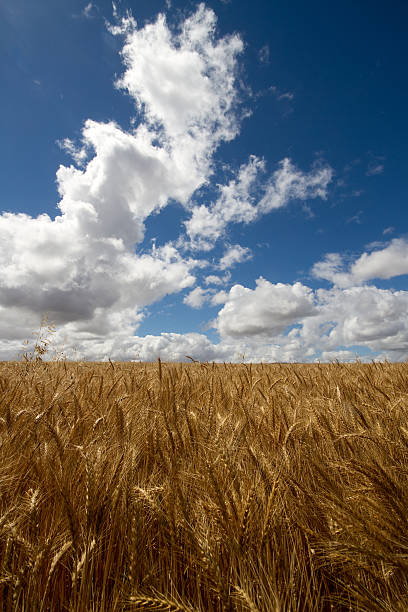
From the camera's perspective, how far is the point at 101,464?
117cm

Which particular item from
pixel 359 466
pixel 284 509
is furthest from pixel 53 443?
pixel 359 466

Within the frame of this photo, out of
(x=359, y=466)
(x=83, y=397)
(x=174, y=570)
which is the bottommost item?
(x=174, y=570)

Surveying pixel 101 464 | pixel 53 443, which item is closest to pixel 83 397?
pixel 53 443

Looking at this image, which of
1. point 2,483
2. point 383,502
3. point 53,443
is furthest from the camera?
point 53,443

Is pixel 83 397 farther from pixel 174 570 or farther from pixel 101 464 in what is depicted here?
pixel 174 570

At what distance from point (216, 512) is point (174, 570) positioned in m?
0.23

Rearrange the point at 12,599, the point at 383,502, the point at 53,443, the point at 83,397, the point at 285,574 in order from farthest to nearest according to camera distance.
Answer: the point at 83,397, the point at 53,443, the point at 383,502, the point at 285,574, the point at 12,599

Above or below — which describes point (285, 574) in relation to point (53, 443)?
below

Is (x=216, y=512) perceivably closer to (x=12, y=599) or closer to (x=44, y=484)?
(x=12, y=599)

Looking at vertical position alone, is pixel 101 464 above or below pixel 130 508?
above

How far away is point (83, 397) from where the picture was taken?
8.98 ft

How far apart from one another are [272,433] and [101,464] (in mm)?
1076

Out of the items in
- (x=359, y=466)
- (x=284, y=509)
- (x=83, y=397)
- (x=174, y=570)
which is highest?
(x=83, y=397)

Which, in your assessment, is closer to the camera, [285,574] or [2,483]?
[285,574]
